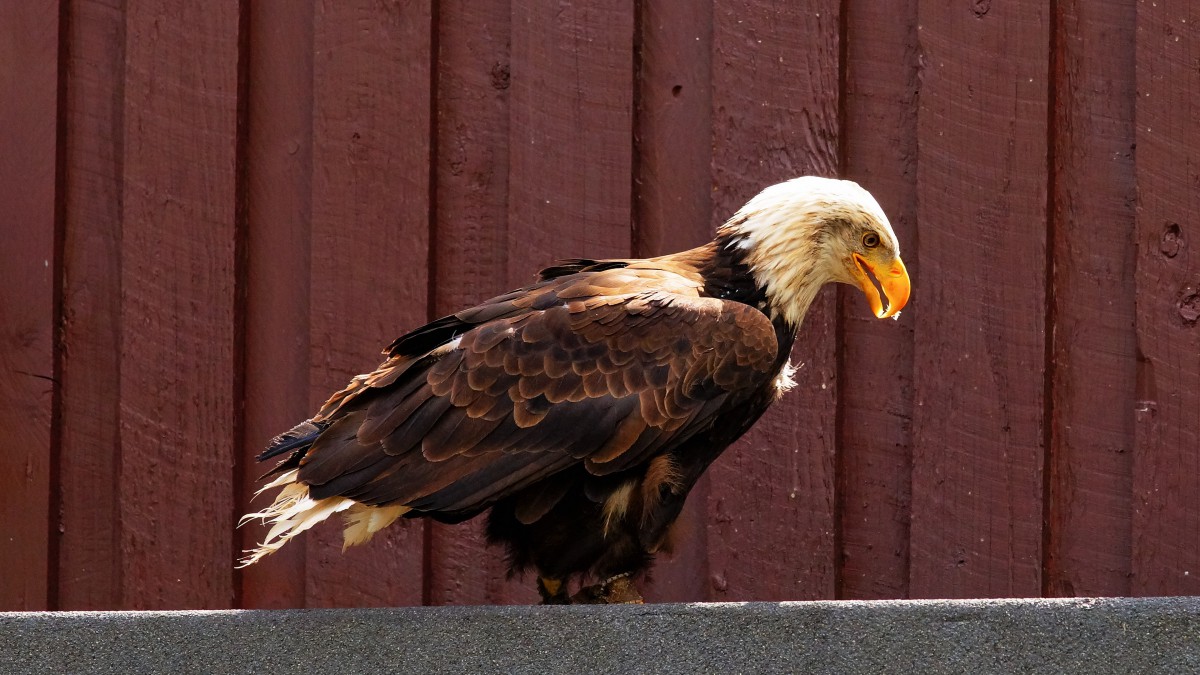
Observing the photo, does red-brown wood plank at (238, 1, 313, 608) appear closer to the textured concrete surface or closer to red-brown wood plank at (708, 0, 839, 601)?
red-brown wood plank at (708, 0, 839, 601)

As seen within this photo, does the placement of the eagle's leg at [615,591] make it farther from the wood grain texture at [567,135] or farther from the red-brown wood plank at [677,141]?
the wood grain texture at [567,135]

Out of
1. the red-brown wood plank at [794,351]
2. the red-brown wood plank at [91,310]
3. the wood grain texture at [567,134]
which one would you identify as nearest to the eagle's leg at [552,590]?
the red-brown wood plank at [794,351]

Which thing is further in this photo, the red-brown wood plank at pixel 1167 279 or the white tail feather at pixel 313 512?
the red-brown wood plank at pixel 1167 279

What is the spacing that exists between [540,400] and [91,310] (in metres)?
1.70

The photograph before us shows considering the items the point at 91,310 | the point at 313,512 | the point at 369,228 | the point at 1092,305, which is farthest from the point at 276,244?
the point at 1092,305

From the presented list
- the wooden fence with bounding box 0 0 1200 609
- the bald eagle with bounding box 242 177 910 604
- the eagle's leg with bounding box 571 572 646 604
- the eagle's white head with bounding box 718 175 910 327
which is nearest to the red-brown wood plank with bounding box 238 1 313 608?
the wooden fence with bounding box 0 0 1200 609

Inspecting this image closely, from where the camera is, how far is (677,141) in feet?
15.3

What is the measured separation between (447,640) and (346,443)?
891 mm

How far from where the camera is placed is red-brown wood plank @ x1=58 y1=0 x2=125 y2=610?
4.71m

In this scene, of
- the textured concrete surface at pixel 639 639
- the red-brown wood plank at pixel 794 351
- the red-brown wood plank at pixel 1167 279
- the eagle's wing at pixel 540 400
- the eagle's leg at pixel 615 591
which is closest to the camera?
the textured concrete surface at pixel 639 639

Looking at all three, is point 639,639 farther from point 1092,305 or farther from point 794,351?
point 1092,305

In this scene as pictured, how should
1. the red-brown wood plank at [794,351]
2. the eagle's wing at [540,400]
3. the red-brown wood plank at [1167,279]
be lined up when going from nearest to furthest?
1. the eagle's wing at [540,400]
2. the red-brown wood plank at [1167,279]
3. the red-brown wood plank at [794,351]

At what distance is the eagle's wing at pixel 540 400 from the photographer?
3.73 m

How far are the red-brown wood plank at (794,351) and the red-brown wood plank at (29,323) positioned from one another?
6.53 feet
